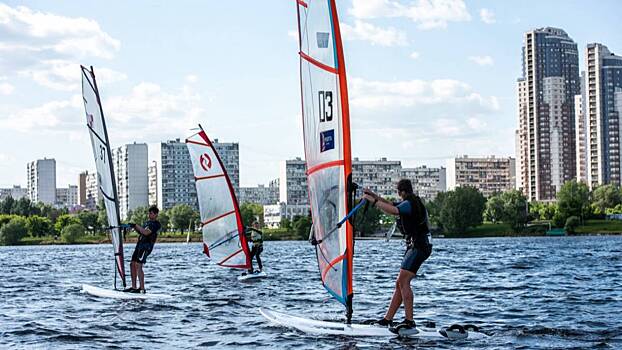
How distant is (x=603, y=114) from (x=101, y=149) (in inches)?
6862

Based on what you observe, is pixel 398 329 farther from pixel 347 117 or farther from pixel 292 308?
pixel 292 308

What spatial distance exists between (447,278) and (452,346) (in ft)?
49.2

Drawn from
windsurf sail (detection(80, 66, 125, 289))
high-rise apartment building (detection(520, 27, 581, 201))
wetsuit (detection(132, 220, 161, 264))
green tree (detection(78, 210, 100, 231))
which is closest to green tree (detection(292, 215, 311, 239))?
green tree (detection(78, 210, 100, 231))

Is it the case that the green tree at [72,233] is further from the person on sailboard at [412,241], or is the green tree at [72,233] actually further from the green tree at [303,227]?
the person on sailboard at [412,241]

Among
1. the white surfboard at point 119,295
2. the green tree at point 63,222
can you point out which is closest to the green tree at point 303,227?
the green tree at point 63,222

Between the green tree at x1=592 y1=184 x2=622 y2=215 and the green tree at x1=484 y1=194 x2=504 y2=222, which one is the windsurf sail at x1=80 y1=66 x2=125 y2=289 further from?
the green tree at x1=592 y1=184 x2=622 y2=215

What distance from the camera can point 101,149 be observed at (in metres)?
20.6

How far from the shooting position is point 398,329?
1284 cm

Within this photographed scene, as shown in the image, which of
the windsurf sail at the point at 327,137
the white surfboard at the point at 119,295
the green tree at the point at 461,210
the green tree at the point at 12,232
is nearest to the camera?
the windsurf sail at the point at 327,137

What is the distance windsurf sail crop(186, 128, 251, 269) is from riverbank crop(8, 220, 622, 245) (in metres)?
91.4

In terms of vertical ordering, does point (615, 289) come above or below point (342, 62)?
below

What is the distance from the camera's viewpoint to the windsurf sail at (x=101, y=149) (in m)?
20.3

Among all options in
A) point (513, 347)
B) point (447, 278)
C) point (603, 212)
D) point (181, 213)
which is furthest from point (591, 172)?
point (513, 347)

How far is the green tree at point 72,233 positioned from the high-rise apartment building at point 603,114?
350 ft
